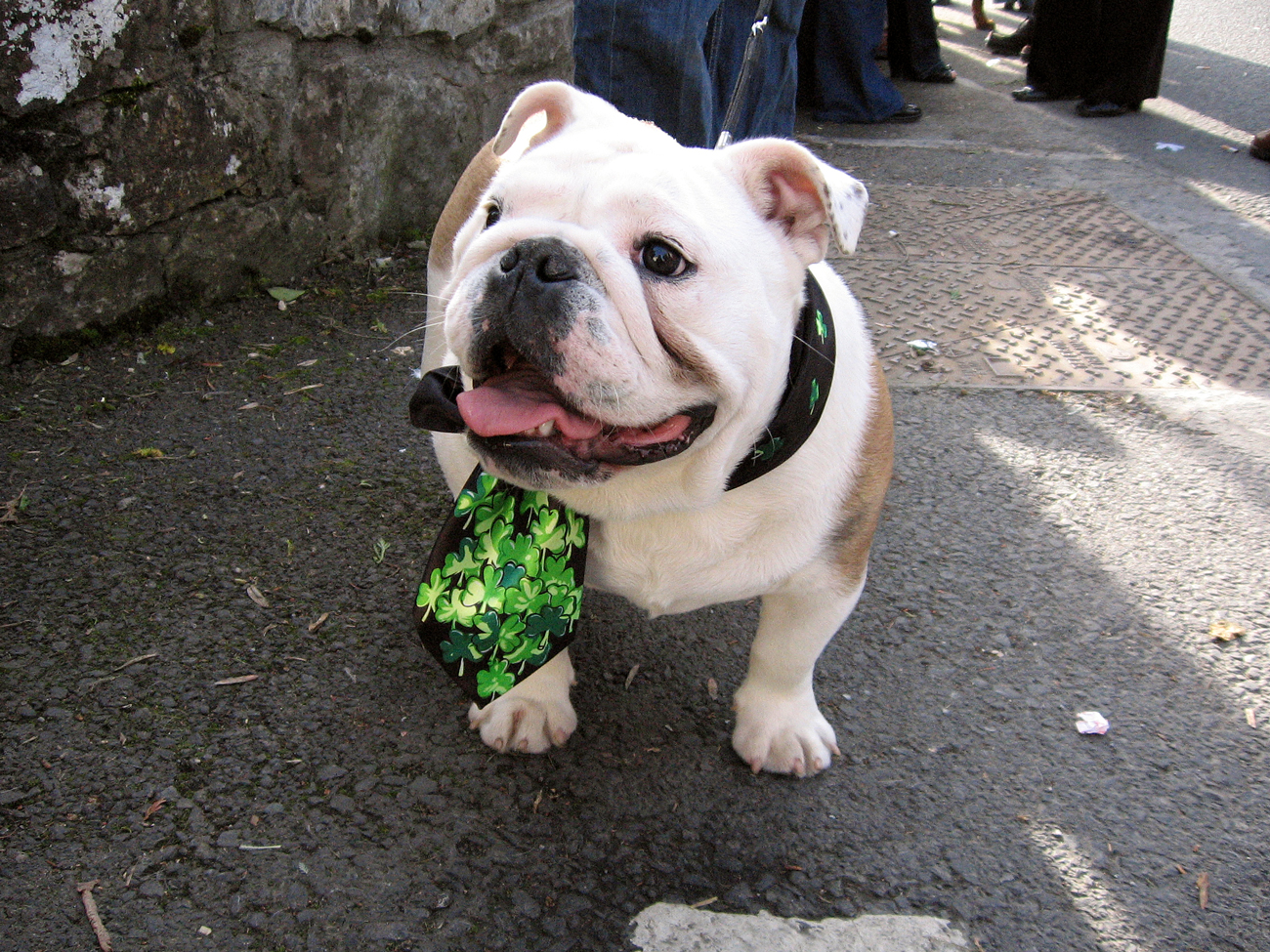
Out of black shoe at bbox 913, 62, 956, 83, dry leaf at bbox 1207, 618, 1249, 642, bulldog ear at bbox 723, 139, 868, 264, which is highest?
bulldog ear at bbox 723, 139, 868, 264

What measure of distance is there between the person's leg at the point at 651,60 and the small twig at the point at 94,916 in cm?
258

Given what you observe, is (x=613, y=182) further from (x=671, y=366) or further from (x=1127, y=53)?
(x=1127, y=53)

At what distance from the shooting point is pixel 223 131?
366cm

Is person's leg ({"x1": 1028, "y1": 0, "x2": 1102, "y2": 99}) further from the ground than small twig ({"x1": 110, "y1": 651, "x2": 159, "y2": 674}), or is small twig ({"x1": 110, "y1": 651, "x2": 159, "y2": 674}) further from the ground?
person's leg ({"x1": 1028, "y1": 0, "x2": 1102, "y2": 99})

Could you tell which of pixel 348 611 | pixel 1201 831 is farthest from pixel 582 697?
pixel 1201 831

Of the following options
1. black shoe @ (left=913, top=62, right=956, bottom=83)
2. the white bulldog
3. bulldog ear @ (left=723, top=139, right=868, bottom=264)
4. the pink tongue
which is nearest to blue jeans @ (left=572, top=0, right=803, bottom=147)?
the white bulldog

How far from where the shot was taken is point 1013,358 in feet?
13.4

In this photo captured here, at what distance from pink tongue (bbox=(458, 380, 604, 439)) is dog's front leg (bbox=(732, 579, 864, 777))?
686 millimetres

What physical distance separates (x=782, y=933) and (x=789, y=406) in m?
1.03

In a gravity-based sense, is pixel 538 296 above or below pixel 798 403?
above

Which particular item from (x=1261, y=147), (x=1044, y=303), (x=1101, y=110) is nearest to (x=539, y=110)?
(x=1044, y=303)

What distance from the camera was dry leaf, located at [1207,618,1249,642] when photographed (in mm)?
2781

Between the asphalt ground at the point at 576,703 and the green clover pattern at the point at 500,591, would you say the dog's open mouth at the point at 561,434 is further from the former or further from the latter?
the asphalt ground at the point at 576,703

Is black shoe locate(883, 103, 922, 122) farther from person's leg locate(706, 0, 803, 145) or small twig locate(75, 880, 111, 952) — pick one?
small twig locate(75, 880, 111, 952)
